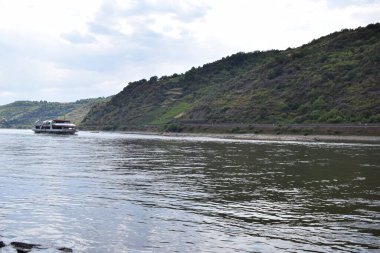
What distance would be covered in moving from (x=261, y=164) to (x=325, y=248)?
31988 millimetres

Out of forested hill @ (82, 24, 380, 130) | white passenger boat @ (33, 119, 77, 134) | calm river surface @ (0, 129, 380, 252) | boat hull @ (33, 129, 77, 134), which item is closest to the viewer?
calm river surface @ (0, 129, 380, 252)

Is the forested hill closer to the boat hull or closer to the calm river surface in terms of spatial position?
the boat hull

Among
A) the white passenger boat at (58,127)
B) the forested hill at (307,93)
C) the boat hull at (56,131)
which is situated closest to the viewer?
the forested hill at (307,93)

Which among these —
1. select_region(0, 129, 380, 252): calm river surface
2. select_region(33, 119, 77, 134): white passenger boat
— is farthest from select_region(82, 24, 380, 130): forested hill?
select_region(0, 129, 380, 252): calm river surface

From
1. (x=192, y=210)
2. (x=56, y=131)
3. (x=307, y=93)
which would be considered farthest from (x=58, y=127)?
(x=192, y=210)

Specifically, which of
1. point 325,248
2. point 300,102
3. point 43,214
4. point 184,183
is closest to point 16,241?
point 43,214

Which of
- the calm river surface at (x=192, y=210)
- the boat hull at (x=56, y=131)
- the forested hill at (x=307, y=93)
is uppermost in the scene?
the forested hill at (x=307, y=93)

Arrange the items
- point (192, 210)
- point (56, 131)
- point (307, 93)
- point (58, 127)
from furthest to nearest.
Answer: point (58, 127)
point (56, 131)
point (307, 93)
point (192, 210)

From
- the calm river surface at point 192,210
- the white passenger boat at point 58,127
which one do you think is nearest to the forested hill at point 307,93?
the white passenger boat at point 58,127

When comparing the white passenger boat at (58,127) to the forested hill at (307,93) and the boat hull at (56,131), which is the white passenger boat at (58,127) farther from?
the forested hill at (307,93)

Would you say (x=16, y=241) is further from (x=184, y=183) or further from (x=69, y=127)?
(x=69, y=127)

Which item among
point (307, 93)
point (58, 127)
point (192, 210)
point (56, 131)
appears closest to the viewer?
point (192, 210)

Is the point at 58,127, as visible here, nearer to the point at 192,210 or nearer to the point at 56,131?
the point at 56,131

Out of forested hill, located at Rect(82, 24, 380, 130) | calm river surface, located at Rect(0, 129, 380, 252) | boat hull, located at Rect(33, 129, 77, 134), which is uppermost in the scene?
forested hill, located at Rect(82, 24, 380, 130)
